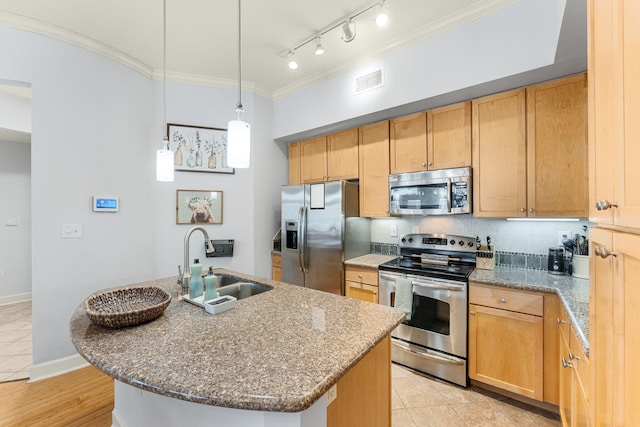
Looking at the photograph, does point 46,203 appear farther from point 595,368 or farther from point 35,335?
point 595,368

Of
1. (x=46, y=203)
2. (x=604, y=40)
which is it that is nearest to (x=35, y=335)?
(x=46, y=203)

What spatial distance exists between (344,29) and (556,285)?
2.47m

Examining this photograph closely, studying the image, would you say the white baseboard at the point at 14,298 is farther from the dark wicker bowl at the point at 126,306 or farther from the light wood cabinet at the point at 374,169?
the light wood cabinet at the point at 374,169

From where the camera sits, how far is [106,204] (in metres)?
2.65

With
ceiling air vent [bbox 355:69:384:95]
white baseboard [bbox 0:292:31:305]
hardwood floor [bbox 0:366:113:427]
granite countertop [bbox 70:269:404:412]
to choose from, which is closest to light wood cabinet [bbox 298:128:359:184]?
ceiling air vent [bbox 355:69:384:95]

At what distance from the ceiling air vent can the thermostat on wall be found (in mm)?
2695

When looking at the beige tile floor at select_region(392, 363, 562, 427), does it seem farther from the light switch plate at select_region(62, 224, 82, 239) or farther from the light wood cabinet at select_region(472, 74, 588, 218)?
the light switch plate at select_region(62, 224, 82, 239)

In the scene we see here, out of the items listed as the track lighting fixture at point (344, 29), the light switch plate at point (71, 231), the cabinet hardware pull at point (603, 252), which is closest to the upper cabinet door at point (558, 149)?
the track lighting fixture at point (344, 29)

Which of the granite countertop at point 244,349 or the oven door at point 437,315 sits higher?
the granite countertop at point 244,349

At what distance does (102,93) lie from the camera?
2.64 metres

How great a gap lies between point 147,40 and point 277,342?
2.97 m

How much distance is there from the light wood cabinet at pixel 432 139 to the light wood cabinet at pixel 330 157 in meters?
0.48

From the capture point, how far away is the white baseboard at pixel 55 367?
2.28m

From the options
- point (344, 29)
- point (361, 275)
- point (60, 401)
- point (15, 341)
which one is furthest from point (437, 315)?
point (15, 341)
